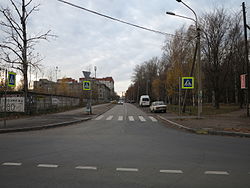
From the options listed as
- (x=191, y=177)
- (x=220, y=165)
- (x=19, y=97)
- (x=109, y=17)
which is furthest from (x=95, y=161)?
(x=19, y=97)

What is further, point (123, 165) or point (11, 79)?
point (11, 79)

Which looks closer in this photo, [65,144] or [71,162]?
[71,162]

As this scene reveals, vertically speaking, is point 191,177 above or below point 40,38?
below

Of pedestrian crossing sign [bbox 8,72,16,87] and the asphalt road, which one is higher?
pedestrian crossing sign [bbox 8,72,16,87]

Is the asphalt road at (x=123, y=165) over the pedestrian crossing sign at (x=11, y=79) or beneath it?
beneath

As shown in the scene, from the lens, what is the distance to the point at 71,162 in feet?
16.5

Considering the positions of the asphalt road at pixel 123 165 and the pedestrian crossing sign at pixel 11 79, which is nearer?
the asphalt road at pixel 123 165

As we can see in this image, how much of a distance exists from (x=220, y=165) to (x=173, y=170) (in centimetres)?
140

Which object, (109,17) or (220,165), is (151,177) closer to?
(220,165)

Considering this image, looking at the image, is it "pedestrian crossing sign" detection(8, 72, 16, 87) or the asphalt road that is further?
"pedestrian crossing sign" detection(8, 72, 16, 87)

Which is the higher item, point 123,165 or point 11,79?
point 11,79

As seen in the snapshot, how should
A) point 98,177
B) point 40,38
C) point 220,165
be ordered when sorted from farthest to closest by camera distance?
point 40,38
point 220,165
point 98,177

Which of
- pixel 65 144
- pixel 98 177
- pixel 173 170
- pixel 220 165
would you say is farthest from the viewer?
pixel 65 144

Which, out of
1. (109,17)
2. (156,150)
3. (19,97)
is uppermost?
(109,17)
